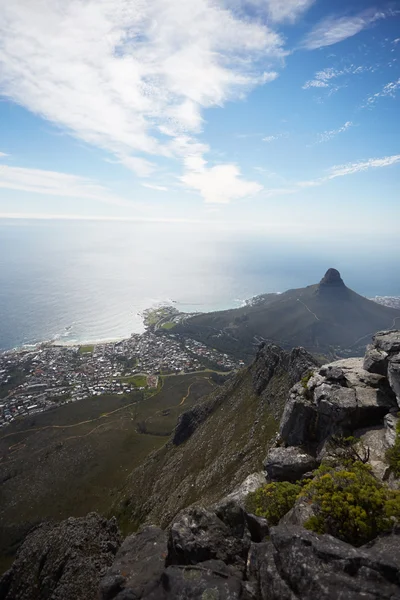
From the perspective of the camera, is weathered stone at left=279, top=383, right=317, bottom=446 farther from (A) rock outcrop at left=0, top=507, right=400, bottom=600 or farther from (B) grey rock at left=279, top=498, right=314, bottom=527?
(B) grey rock at left=279, top=498, right=314, bottom=527

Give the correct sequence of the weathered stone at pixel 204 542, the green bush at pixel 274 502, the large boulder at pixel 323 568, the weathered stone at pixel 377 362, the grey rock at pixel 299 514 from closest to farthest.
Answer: the large boulder at pixel 323 568
the grey rock at pixel 299 514
the weathered stone at pixel 204 542
the green bush at pixel 274 502
the weathered stone at pixel 377 362

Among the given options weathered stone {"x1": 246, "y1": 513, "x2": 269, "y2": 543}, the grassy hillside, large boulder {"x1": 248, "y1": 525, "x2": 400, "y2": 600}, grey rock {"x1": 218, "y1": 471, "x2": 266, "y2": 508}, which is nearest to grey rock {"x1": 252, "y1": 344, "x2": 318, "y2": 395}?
grey rock {"x1": 218, "y1": 471, "x2": 266, "y2": 508}

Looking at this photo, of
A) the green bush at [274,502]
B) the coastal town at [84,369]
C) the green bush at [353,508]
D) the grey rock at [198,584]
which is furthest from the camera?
the coastal town at [84,369]

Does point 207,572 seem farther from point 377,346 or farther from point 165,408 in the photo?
point 165,408

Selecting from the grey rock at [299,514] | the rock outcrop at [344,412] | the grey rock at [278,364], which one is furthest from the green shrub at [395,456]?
the grey rock at [278,364]

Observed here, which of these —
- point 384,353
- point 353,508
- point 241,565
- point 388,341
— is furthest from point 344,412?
point 241,565

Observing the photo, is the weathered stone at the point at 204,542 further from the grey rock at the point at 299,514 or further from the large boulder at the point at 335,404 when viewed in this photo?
the large boulder at the point at 335,404
